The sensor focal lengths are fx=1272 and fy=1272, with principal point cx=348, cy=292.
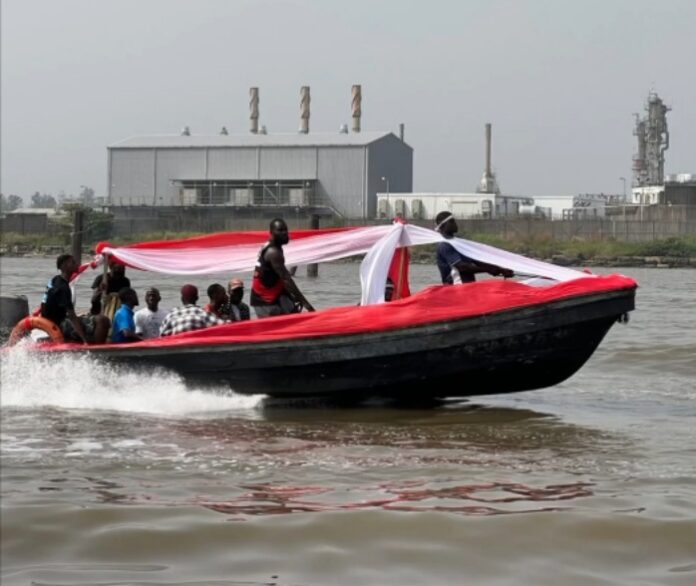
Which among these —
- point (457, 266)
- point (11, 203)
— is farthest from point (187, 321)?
point (11, 203)

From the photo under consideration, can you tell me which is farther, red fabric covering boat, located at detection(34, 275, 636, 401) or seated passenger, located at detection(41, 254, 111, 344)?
seated passenger, located at detection(41, 254, 111, 344)

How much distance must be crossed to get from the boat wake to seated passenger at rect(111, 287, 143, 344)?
0.51 meters

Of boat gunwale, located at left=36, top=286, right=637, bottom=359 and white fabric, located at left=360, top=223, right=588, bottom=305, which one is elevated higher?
white fabric, located at left=360, top=223, right=588, bottom=305

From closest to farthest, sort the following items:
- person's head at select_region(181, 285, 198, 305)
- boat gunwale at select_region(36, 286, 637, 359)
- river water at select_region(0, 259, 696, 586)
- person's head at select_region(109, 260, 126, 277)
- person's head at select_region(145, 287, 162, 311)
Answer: river water at select_region(0, 259, 696, 586) < boat gunwale at select_region(36, 286, 637, 359) < person's head at select_region(181, 285, 198, 305) < person's head at select_region(145, 287, 162, 311) < person's head at select_region(109, 260, 126, 277)

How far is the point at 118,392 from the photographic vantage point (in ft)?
39.6

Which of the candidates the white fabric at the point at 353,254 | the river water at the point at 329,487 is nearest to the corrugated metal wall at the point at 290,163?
the river water at the point at 329,487

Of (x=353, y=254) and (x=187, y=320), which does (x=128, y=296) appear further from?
(x=353, y=254)

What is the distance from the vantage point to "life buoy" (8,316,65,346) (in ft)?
40.5

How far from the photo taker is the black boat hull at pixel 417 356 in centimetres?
1169

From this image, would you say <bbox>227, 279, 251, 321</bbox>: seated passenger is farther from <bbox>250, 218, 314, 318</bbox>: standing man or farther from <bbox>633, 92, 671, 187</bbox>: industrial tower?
<bbox>633, 92, 671, 187</bbox>: industrial tower

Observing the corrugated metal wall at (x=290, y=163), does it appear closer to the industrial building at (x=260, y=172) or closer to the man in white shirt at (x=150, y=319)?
the industrial building at (x=260, y=172)

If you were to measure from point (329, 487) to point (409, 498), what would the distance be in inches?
23.9

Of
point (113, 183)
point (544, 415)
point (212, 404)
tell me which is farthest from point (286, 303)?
point (113, 183)

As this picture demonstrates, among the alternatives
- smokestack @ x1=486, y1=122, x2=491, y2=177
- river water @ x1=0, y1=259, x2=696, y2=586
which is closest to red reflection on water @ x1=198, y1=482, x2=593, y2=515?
river water @ x1=0, y1=259, x2=696, y2=586
